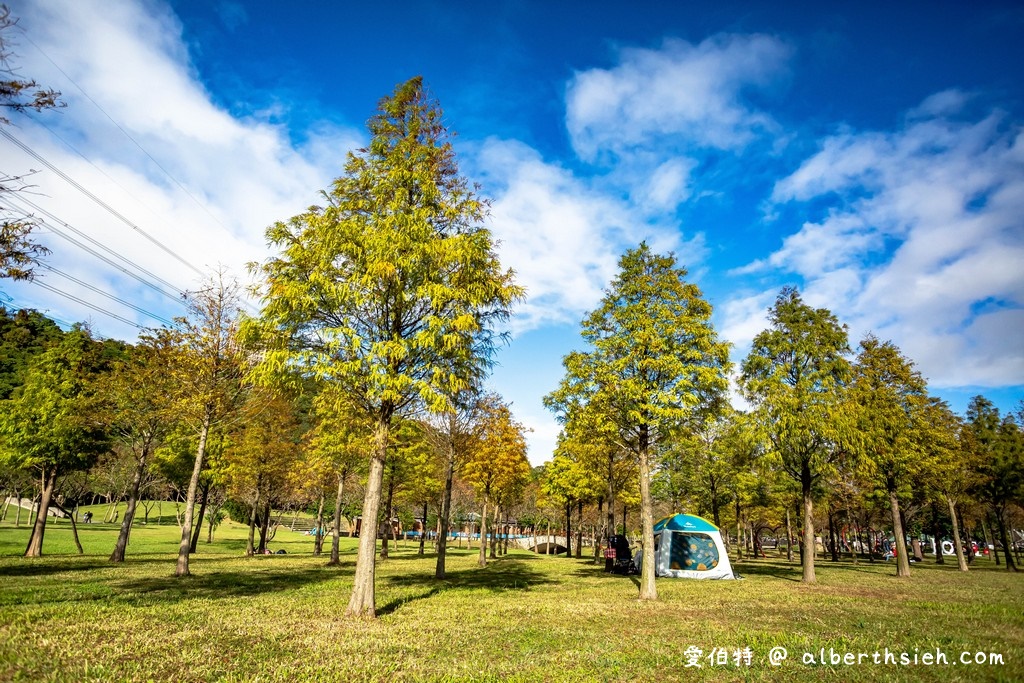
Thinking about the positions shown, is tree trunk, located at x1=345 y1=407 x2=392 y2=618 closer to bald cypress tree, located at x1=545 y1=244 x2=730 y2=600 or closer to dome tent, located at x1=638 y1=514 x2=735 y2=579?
bald cypress tree, located at x1=545 y1=244 x2=730 y2=600

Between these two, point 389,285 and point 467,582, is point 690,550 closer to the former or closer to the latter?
point 467,582

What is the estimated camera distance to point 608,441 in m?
19.0

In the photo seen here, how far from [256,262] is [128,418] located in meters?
16.0

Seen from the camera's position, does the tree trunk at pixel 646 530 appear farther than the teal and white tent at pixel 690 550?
No

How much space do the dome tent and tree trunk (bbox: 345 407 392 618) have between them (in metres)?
18.5

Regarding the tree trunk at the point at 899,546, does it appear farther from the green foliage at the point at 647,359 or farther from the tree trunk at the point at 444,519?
the tree trunk at the point at 444,519

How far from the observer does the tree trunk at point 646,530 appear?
16.4m

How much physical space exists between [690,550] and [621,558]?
441cm

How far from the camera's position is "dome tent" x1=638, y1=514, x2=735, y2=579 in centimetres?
2533

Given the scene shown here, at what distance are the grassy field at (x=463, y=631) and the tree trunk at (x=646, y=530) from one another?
1.87ft

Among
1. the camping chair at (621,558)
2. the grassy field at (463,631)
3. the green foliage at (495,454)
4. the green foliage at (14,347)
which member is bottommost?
the camping chair at (621,558)

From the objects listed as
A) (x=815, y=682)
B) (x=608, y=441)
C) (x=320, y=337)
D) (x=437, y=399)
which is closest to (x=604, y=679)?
(x=815, y=682)

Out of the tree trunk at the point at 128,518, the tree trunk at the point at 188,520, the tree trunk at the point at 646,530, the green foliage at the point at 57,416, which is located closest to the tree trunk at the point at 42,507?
the green foliage at the point at 57,416

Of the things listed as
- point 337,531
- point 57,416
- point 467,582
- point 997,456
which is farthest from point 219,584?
point 997,456
